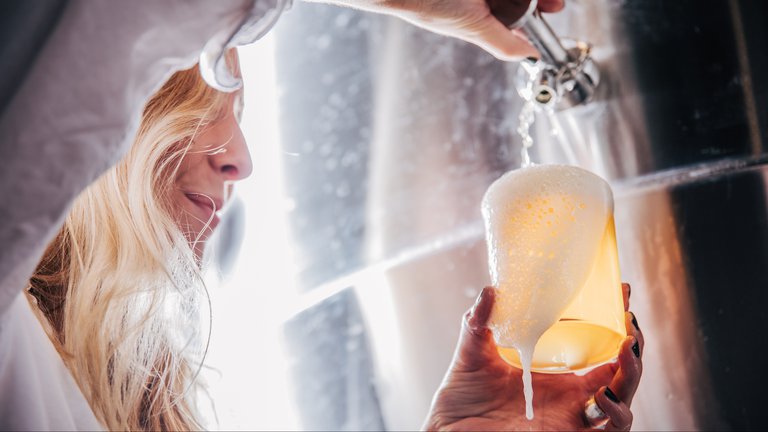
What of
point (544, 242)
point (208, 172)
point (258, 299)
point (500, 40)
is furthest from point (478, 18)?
point (258, 299)

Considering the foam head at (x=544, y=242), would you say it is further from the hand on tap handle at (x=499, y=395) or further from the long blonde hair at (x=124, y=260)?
the long blonde hair at (x=124, y=260)

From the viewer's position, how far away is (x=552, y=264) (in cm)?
54

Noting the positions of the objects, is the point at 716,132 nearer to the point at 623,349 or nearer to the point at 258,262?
the point at 623,349

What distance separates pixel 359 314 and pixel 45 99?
2.41 feet

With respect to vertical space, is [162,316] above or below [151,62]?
below

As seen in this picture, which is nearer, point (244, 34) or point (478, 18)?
point (244, 34)

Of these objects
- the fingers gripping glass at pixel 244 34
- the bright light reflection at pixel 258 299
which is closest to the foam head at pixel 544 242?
the fingers gripping glass at pixel 244 34

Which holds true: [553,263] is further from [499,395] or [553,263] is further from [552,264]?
[499,395]

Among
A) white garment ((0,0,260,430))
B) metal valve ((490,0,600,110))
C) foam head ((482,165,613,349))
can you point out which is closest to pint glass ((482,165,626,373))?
foam head ((482,165,613,349))

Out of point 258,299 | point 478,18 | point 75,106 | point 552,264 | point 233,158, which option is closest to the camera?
point 75,106

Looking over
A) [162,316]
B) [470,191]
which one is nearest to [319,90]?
[470,191]

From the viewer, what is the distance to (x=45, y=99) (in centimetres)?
30

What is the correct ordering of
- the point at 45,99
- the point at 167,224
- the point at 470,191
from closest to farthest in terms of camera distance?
1. the point at 45,99
2. the point at 167,224
3. the point at 470,191

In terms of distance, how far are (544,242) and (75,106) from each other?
355mm
